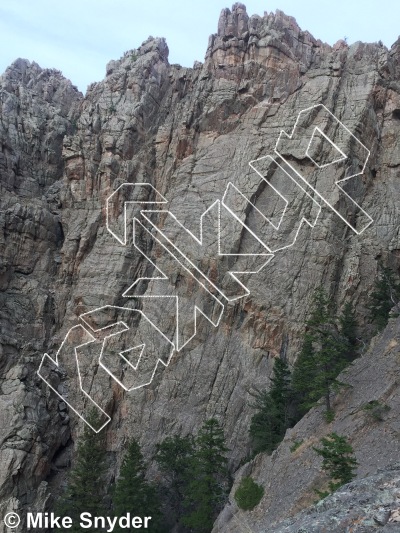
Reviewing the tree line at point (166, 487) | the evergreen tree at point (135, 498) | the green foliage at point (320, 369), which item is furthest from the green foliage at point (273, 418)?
the evergreen tree at point (135, 498)

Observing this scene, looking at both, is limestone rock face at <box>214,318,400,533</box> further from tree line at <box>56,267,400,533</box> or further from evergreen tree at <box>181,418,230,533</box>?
evergreen tree at <box>181,418,230,533</box>

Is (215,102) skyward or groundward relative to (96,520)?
skyward

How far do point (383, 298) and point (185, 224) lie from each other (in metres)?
16.1

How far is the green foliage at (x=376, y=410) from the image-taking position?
67.7ft

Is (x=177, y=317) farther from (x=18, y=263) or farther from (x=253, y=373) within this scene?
(x=18, y=263)

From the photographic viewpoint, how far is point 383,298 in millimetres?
30906

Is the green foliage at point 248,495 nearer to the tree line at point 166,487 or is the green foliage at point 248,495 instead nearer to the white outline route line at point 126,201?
the tree line at point 166,487

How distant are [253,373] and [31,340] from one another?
19.2 meters

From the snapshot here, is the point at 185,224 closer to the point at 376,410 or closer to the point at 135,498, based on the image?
the point at 135,498

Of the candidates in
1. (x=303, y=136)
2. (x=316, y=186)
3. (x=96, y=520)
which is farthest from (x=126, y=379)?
(x=303, y=136)

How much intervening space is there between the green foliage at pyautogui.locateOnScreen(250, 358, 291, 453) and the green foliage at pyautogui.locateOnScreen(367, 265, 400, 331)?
262 inches

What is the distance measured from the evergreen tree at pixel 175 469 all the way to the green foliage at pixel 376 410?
1040cm

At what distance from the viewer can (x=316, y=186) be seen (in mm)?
37750

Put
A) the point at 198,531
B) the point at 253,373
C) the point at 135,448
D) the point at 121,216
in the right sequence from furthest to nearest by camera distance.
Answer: the point at 121,216
the point at 253,373
the point at 135,448
the point at 198,531
